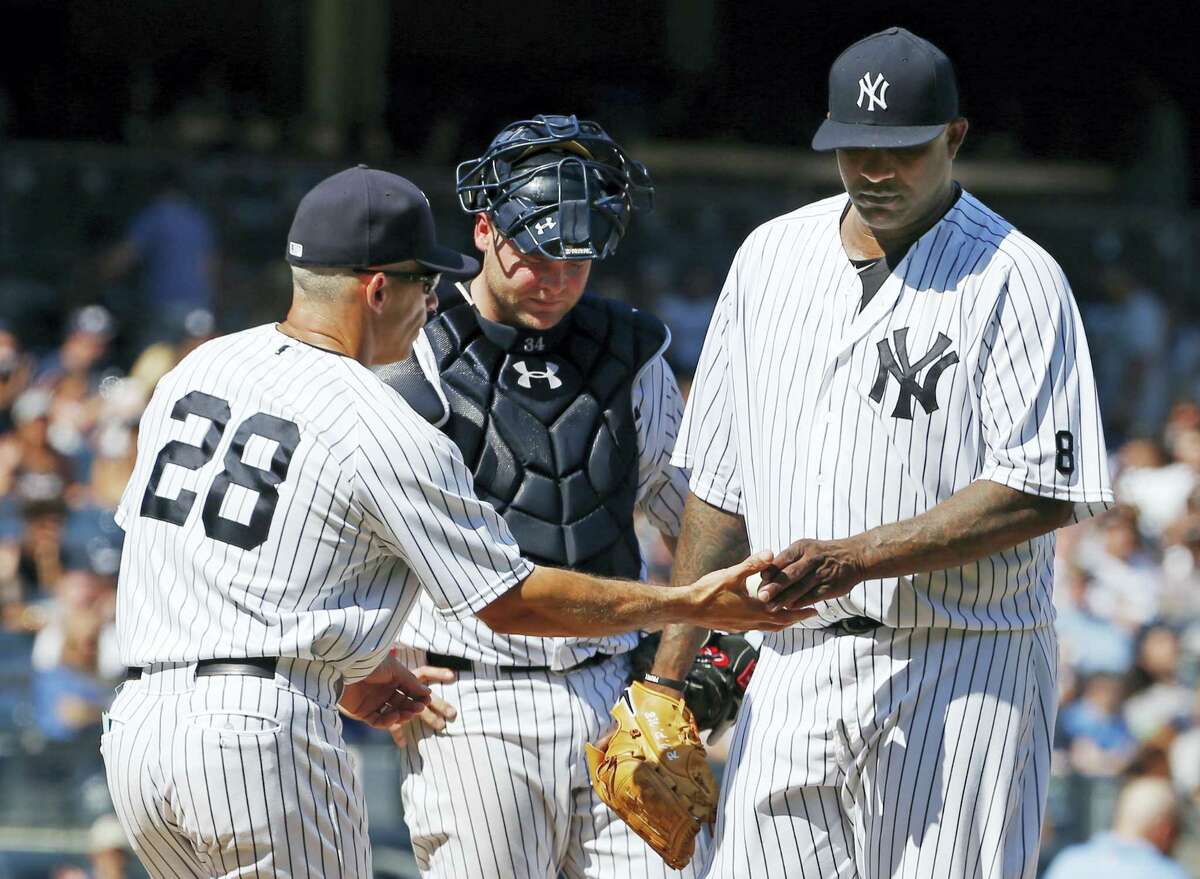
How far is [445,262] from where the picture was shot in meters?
3.13

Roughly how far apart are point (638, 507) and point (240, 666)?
1.29 metres

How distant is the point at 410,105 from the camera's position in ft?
49.9

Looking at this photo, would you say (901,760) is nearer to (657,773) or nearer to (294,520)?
(657,773)

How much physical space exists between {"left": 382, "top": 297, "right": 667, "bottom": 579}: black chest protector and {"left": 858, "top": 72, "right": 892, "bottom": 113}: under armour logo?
2.92 ft

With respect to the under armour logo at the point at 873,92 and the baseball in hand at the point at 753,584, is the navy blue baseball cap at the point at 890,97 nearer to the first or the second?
the under armour logo at the point at 873,92

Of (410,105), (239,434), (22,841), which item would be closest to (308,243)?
(239,434)

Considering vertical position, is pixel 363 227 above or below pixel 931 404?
above

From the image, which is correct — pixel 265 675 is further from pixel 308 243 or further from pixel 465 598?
pixel 308 243

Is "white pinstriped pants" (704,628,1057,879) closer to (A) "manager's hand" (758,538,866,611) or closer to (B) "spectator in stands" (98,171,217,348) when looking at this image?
(A) "manager's hand" (758,538,866,611)

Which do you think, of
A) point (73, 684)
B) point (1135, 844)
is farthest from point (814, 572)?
point (73, 684)

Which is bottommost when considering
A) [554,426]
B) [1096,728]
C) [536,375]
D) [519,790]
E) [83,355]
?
[1096,728]

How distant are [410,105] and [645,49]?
2897 mm

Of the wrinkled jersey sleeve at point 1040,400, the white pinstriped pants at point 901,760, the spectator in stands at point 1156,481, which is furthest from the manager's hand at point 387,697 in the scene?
the spectator in stands at point 1156,481

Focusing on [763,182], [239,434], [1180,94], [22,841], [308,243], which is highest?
[1180,94]
